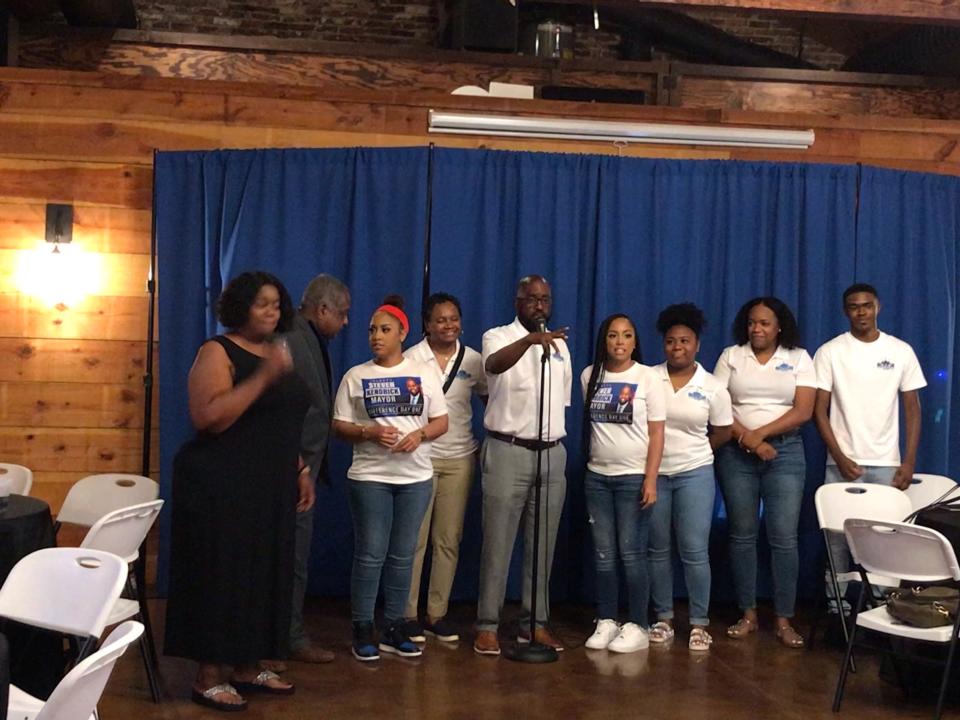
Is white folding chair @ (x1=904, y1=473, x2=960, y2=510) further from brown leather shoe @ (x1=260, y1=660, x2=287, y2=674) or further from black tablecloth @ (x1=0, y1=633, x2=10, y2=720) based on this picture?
black tablecloth @ (x1=0, y1=633, x2=10, y2=720)

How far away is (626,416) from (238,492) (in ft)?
6.02

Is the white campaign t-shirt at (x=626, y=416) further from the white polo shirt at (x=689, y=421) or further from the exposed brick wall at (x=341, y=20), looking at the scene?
the exposed brick wall at (x=341, y=20)

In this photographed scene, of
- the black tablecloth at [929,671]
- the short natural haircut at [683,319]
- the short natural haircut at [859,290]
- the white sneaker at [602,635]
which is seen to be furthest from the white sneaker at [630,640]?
the short natural haircut at [859,290]

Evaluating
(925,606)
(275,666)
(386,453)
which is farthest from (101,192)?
(925,606)

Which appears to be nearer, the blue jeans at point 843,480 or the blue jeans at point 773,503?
the blue jeans at point 843,480

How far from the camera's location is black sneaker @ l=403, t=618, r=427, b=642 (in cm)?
516

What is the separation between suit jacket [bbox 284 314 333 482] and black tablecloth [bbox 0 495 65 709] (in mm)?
1106

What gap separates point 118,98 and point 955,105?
510 cm

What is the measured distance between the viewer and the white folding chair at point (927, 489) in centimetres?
562

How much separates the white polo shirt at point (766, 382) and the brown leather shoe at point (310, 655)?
2.12 metres

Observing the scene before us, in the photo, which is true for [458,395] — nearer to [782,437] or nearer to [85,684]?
[782,437]

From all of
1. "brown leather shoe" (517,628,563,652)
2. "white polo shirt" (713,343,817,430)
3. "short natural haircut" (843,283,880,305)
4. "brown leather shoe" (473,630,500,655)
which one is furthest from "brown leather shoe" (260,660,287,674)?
"short natural haircut" (843,283,880,305)

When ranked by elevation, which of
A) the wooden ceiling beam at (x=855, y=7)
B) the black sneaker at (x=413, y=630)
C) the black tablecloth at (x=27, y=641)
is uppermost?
the wooden ceiling beam at (x=855, y=7)

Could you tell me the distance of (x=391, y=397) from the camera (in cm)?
494
